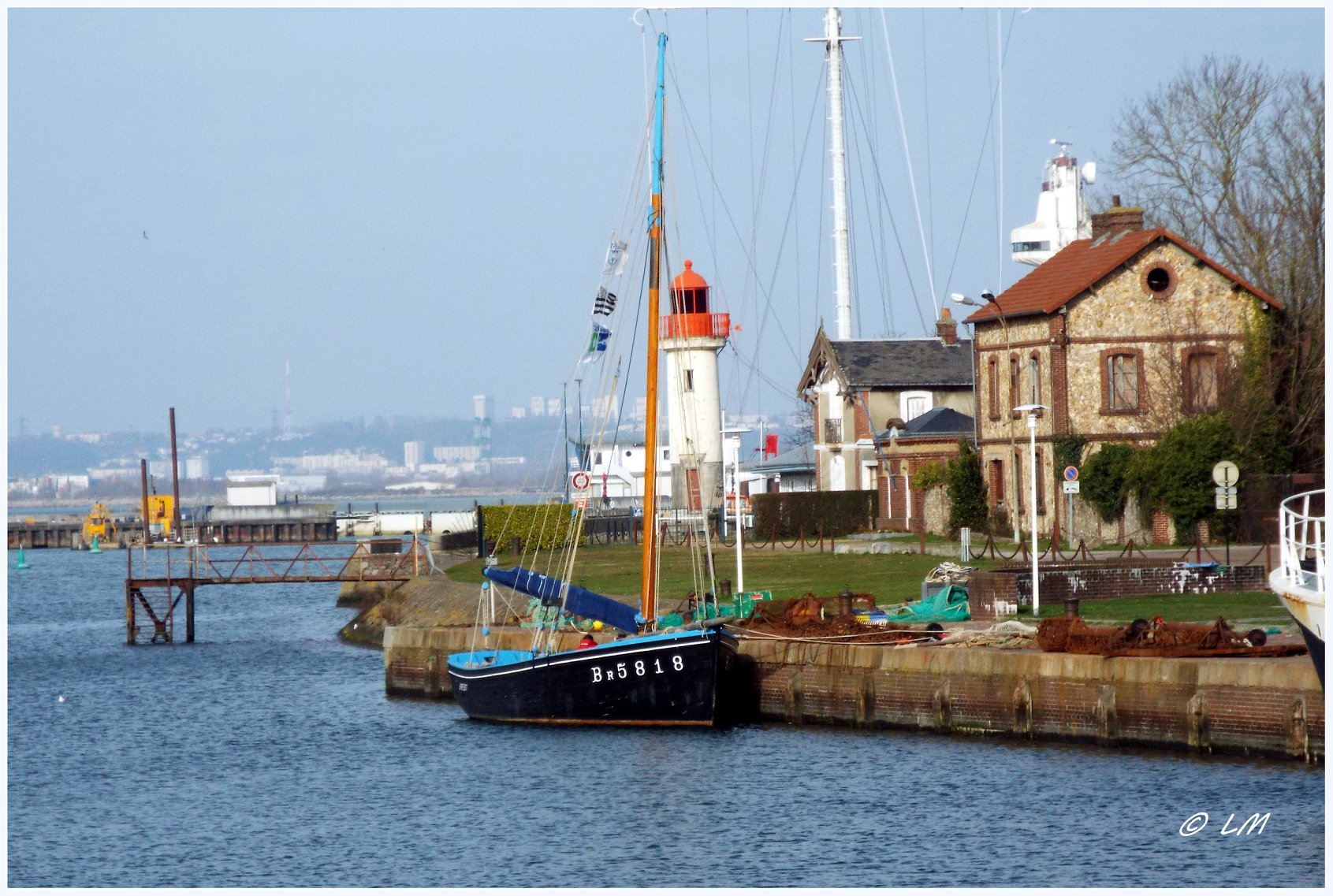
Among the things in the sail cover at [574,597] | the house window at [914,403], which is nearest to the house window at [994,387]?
the house window at [914,403]

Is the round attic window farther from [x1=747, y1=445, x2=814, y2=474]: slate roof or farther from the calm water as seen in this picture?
[x1=747, y1=445, x2=814, y2=474]: slate roof

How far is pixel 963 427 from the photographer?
206 ft

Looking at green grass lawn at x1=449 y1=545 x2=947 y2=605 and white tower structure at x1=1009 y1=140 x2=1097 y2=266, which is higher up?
white tower structure at x1=1009 y1=140 x2=1097 y2=266

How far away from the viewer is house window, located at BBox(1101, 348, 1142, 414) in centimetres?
5128

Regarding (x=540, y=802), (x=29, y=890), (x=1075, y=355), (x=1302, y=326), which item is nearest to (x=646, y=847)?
(x=540, y=802)

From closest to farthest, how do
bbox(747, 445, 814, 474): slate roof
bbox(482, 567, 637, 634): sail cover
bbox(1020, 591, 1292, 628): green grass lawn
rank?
bbox(1020, 591, 1292, 628): green grass lawn
bbox(482, 567, 637, 634): sail cover
bbox(747, 445, 814, 474): slate roof

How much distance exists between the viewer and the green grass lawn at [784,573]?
43.2m

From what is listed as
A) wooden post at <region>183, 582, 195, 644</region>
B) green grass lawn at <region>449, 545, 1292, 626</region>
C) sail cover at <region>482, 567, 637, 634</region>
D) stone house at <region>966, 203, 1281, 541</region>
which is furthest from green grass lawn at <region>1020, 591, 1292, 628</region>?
wooden post at <region>183, 582, 195, 644</region>

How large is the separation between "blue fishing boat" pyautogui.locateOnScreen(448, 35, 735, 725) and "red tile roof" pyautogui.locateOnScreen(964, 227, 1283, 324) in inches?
735

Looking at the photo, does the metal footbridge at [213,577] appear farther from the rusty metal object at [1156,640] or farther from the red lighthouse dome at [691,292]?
the rusty metal object at [1156,640]

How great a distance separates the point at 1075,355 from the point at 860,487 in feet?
61.2

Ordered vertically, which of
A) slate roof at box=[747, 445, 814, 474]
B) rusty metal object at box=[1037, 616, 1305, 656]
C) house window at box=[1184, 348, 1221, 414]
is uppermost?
house window at box=[1184, 348, 1221, 414]

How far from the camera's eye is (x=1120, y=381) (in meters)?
51.5

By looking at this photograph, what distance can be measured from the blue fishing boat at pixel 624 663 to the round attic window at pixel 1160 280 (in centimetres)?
2040
